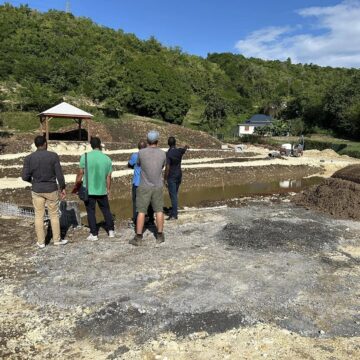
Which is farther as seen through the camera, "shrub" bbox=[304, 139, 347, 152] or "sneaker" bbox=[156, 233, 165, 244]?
"shrub" bbox=[304, 139, 347, 152]

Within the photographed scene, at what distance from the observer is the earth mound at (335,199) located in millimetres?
10227

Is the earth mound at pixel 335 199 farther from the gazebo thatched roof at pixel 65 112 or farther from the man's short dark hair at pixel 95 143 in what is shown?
the gazebo thatched roof at pixel 65 112

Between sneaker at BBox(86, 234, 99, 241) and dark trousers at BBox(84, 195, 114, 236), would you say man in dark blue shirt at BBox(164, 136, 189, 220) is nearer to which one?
dark trousers at BBox(84, 195, 114, 236)

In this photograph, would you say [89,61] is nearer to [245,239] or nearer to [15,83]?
[15,83]

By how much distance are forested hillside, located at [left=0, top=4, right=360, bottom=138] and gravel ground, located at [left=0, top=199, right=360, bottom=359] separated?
34814 mm

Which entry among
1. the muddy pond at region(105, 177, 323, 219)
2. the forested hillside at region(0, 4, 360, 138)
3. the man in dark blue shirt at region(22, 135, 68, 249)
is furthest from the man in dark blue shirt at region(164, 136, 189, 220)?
the forested hillside at region(0, 4, 360, 138)

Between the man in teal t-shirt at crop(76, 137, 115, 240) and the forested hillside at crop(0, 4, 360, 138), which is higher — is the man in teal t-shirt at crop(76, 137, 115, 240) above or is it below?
below

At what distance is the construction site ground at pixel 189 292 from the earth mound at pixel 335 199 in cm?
124

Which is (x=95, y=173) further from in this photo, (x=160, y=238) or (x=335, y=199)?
(x=335, y=199)

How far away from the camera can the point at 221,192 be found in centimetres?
1897

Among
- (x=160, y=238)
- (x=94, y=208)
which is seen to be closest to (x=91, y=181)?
(x=94, y=208)

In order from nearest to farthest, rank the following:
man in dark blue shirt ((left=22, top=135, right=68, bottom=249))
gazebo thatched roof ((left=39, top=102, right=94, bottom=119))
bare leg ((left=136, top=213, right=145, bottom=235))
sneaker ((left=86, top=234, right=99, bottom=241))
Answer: man in dark blue shirt ((left=22, top=135, right=68, bottom=249)) → bare leg ((left=136, top=213, right=145, bottom=235)) → sneaker ((left=86, top=234, right=99, bottom=241)) → gazebo thatched roof ((left=39, top=102, right=94, bottom=119))

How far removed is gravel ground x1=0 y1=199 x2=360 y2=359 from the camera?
4008mm

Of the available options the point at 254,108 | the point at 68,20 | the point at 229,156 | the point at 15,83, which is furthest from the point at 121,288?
the point at 254,108
